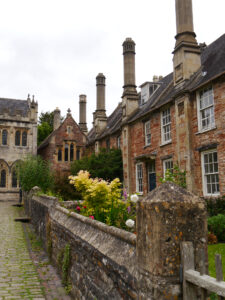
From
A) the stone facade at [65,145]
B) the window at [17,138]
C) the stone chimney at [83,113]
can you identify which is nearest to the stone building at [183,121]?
the stone facade at [65,145]

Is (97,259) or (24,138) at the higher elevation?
(24,138)

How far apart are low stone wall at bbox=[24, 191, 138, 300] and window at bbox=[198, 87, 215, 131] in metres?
9.73

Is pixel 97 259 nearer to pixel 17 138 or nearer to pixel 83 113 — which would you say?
pixel 17 138

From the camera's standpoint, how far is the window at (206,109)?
14.2 metres

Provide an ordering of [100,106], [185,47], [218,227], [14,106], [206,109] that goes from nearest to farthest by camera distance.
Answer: [218,227], [206,109], [185,47], [100,106], [14,106]

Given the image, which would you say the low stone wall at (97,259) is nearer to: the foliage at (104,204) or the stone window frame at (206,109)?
the foliage at (104,204)

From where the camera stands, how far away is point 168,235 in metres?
2.64

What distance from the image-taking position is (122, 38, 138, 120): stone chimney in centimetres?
2361

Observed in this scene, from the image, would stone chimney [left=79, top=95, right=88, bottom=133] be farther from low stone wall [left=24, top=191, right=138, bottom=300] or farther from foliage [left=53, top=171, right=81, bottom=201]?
low stone wall [left=24, top=191, right=138, bottom=300]

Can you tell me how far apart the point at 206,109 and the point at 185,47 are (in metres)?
4.50

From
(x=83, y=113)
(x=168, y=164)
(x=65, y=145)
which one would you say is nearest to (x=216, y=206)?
(x=168, y=164)

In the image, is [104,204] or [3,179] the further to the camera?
[3,179]

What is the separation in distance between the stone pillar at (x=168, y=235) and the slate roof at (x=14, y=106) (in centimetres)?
A: 3660

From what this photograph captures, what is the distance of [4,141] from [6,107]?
5165 mm
